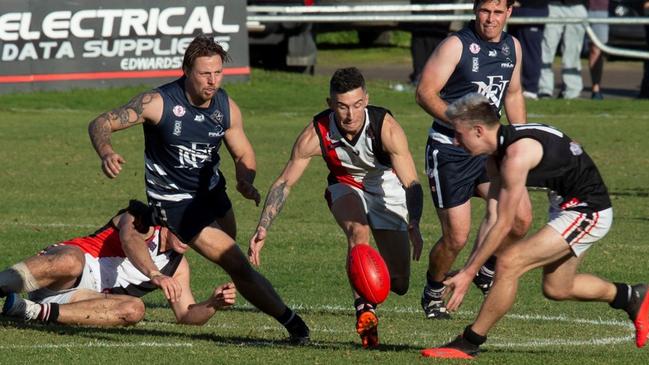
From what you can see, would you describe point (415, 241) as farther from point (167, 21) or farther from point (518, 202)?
point (167, 21)

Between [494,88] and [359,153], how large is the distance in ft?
5.15

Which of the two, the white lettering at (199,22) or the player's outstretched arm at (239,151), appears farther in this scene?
the white lettering at (199,22)

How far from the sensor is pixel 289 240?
14742mm

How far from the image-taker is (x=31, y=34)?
23500mm

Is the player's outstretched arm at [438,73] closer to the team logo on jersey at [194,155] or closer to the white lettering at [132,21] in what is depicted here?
the team logo on jersey at [194,155]

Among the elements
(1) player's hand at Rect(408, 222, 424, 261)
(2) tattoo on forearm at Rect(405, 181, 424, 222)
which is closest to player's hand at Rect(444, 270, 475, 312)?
(1) player's hand at Rect(408, 222, 424, 261)

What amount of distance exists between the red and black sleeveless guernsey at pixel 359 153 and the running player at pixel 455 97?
72 centimetres

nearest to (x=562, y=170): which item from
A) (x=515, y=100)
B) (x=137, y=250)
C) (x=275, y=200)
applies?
(x=275, y=200)

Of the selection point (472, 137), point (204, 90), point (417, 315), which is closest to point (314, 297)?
point (417, 315)

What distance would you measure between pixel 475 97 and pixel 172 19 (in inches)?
628

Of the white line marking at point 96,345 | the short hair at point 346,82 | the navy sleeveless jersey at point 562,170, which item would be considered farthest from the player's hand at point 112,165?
the navy sleeveless jersey at point 562,170

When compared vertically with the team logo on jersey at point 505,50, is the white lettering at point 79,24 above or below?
below

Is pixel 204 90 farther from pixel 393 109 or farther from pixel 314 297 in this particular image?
pixel 393 109

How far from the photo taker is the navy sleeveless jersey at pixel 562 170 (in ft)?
29.1
